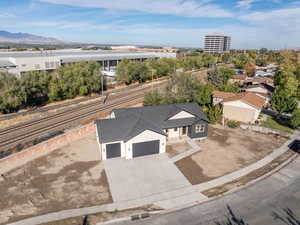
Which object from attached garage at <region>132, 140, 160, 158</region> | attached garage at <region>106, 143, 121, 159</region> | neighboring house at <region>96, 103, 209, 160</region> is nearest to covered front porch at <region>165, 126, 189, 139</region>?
neighboring house at <region>96, 103, 209, 160</region>

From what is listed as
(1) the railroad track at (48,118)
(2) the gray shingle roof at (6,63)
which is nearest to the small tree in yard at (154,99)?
(1) the railroad track at (48,118)

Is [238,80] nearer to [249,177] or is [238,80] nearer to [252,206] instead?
[249,177]

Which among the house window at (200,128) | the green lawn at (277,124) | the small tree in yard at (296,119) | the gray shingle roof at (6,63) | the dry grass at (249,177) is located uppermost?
the gray shingle roof at (6,63)

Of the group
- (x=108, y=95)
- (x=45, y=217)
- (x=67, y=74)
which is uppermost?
(x=67, y=74)

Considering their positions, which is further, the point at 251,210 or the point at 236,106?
the point at 236,106

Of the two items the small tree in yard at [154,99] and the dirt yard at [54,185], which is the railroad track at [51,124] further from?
the small tree in yard at [154,99]

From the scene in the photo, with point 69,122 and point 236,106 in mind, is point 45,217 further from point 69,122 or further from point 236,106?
point 236,106

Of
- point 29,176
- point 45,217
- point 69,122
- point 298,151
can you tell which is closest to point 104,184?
point 45,217
